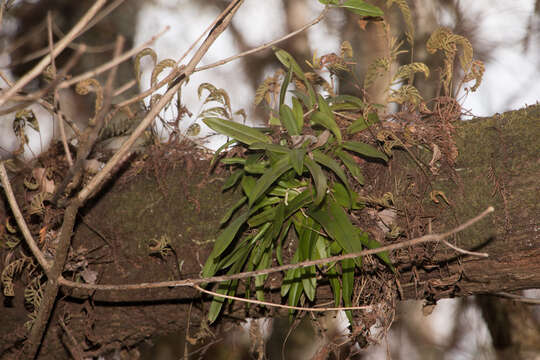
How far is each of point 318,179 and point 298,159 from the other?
0.25 feet

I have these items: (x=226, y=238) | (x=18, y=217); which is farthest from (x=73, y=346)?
(x=226, y=238)

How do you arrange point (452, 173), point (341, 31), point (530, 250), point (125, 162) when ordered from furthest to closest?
point (341, 31), point (125, 162), point (452, 173), point (530, 250)

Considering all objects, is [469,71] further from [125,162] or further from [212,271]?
[125,162]

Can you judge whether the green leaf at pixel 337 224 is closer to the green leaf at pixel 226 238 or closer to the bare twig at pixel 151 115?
the green leaf at pixel 226 238

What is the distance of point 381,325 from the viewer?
124cm

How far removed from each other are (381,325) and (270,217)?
0.48m

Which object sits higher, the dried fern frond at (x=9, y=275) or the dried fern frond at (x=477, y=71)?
the dried fern frond at (x=477, y=71)

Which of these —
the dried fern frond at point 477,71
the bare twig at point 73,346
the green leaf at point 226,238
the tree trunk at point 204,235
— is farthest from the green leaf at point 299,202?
the bare twig at point 73,346

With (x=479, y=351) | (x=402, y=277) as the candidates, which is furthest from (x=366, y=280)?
(x=479, y=351)

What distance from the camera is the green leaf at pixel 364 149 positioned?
1169 millimetres

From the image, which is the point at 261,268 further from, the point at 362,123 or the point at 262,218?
the point at 362,123

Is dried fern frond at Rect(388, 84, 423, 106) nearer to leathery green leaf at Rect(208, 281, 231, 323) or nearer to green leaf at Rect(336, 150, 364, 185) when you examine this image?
green leaf at Rect(336, 150, 364, 185)

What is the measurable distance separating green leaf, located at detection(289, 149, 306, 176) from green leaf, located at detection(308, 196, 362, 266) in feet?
0.45

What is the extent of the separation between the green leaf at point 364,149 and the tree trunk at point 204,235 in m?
0.07
